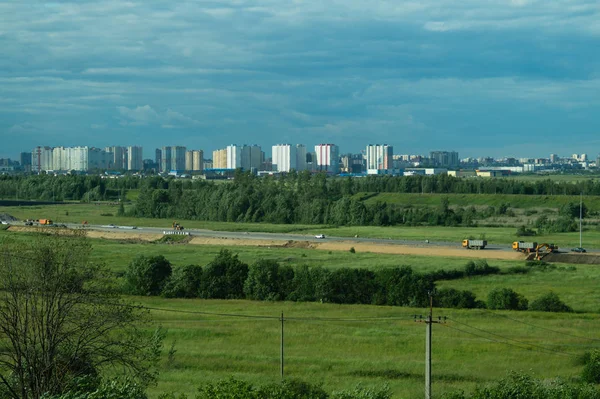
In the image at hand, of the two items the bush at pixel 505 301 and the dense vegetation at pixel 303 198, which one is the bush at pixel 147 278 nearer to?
the bush at pixel 505 301

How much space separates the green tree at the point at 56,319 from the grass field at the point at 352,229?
6008 cm

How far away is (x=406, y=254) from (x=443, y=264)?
9.35 meters

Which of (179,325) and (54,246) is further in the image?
(179,325)

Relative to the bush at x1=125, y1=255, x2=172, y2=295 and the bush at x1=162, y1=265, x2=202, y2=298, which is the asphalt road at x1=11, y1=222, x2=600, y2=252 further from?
the bush at x1=125, y1=255, x2=172, y2=295

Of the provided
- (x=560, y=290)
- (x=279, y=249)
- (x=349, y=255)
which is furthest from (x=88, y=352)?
(x=279, y=249)

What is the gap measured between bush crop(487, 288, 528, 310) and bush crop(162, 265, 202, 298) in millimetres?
17301

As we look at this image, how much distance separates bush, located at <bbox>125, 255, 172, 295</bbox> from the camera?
1943 inches

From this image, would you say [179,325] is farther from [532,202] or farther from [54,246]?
[532,202]

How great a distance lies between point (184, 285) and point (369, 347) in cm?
1741

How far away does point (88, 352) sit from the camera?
22984mm

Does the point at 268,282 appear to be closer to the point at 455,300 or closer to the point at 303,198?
the point at 455,300

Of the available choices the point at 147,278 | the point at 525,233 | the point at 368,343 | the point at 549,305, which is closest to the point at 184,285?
the point at 147,278

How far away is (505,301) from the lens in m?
43.7

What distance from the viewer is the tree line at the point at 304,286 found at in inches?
1743
